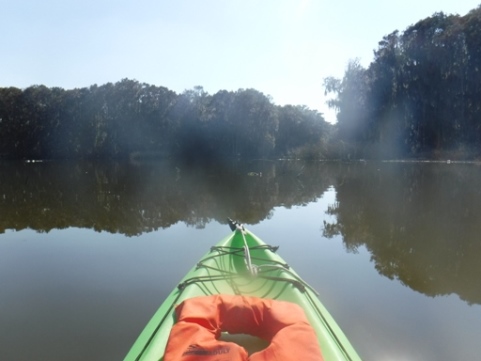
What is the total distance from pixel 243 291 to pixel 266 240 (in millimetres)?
3365

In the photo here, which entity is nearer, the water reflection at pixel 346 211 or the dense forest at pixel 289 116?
the water reflection at pixel 346 211

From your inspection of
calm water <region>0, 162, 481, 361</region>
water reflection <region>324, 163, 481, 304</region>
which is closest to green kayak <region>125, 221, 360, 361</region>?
calm water <region>0, 162, 481, 361</region>

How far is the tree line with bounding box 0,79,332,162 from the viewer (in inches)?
1533

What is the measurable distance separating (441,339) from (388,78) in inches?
1149

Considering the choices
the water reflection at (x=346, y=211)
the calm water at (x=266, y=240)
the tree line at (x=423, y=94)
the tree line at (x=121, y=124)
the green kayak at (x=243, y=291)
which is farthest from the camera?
the tree line at (x=121, y=124)

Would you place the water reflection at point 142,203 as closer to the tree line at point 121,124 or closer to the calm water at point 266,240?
the calm water at point 266,240

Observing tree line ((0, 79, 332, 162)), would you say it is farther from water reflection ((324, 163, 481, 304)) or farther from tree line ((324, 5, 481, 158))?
water reflection ((324, 163, 481, 304))

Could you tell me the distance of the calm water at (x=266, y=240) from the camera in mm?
3576

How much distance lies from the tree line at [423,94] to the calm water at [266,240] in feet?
61.5

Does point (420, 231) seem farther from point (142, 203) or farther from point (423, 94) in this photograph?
point (423, 94)

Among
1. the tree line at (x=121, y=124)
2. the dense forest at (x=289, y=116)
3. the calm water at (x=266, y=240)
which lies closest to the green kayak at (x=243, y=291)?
the calm water at (x=266, y=240)

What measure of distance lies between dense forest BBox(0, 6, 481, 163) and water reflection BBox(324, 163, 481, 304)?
17.7 metres

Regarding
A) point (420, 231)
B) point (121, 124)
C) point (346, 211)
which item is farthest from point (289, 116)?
point (420, 231)

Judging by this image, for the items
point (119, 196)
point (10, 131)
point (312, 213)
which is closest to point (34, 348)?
point (312, 213)
